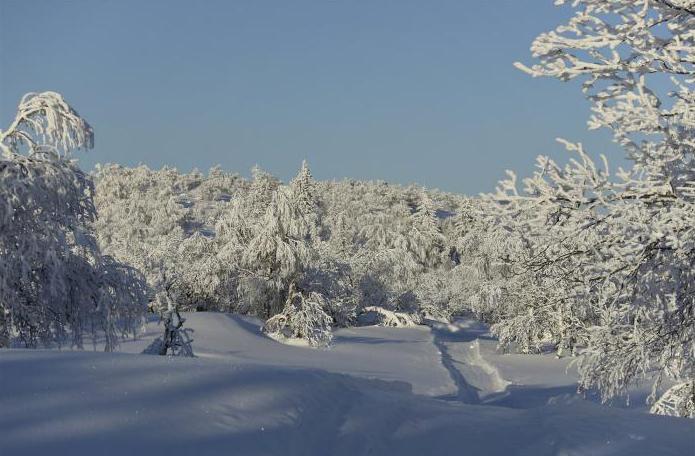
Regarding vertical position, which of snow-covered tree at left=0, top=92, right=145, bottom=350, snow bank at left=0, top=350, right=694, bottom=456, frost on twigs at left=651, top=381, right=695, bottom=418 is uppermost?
snow-covered tree at left=0, top=92, right=145, bottom=350

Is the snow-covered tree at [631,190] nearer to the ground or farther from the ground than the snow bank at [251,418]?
farther from the ground

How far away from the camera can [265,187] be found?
42406 mm

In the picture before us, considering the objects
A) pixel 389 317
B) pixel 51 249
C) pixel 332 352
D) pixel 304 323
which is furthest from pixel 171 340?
pixel 389 317

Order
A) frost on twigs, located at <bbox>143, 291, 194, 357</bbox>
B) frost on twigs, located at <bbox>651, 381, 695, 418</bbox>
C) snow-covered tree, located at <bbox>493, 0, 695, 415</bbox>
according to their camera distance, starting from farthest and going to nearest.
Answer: frost on twigs, located at <bbox>143, 291, 194, 357</bbox> → frost on twigs, located at <bbox>651, 381, 695, 418</bbox> → snow-covered tree, located at <bbox>493, 0, 695, 415</bbox>

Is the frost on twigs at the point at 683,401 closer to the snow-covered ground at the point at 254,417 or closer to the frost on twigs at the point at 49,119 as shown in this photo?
the snow-covered ground at the point at 254,417

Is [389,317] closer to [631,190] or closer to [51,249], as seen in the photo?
[51,249]

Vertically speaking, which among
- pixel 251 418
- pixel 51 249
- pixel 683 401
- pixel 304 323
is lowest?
pixel 683 401

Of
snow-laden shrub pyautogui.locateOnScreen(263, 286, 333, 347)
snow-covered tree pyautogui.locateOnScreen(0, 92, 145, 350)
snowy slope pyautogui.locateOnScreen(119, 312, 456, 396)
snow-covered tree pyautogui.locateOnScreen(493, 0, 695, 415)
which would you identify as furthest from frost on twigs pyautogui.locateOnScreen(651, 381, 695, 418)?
snow-laden shrub pyautogui.locateOnScreen(263, 286, 333, 347)

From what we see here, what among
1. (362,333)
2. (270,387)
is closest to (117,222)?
(362,333)

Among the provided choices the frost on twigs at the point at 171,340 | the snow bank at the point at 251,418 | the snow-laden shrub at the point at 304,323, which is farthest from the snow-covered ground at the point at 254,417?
the snow-laden shrub at the point at 304,323

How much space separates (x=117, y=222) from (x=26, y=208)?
3709 cm

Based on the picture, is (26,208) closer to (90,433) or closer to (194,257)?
(90,433)

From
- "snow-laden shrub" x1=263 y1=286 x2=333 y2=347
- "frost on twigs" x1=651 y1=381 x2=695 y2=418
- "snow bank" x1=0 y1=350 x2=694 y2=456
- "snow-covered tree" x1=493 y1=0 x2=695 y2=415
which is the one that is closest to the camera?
"snow bank" x1=0 y1=350 x2=694 y2=456

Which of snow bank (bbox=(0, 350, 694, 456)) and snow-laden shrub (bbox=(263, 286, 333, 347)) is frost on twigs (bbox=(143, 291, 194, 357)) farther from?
snow-laden shrub (bbox=(263, 286, 333, 347))
